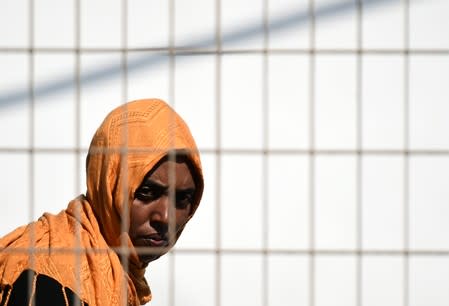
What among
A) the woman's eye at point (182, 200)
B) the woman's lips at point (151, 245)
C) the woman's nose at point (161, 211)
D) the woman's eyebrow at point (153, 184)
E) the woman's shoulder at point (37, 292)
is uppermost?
the woman's eyebrow at point (153, 184)

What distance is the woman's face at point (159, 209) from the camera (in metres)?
3.82

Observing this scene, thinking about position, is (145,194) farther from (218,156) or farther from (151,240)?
(218,156)

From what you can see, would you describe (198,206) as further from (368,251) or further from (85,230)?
(368,251)

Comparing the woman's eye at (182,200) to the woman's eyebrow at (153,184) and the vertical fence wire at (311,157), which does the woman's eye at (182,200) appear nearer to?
the woman's eyebrow at (153,184)

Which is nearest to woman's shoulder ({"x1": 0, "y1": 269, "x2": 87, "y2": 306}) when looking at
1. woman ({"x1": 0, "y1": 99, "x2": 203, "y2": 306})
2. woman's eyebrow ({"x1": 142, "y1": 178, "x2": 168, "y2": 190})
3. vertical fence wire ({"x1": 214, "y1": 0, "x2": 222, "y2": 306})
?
woman ({"x1": 0, "y1": 99, "x2": 203, "y2": 306})

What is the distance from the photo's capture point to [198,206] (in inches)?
154

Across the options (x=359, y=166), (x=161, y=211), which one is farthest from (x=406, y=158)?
(x=161, y=211)

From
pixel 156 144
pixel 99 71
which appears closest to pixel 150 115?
pixel 156 144

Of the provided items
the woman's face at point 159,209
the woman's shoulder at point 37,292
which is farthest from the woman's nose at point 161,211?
Result: the woman's shoulder at point 37,292

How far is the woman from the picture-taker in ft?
12.1

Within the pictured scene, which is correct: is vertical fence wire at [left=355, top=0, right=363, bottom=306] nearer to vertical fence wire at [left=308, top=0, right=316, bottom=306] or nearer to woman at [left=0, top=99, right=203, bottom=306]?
vertical fence wire at [left=308, top=0, right=316, bottom=306]

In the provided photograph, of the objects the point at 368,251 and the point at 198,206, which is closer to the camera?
the point at 368,251

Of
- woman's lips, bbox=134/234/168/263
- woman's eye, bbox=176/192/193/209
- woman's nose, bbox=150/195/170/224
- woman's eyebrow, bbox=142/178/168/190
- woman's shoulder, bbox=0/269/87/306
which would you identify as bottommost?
woman's shoulder, bbox=0/269/87/306

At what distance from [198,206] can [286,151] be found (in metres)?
0.70
